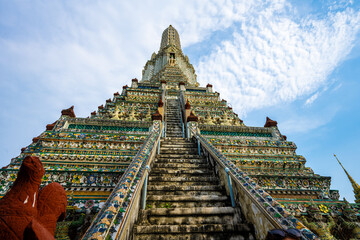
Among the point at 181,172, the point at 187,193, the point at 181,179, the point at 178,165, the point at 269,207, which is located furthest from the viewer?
the point at 178,165

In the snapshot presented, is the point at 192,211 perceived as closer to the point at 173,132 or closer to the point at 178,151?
the point at 178,151

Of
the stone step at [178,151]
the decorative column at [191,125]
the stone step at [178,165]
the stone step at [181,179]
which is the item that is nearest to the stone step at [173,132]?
the decorative column at [191,125]

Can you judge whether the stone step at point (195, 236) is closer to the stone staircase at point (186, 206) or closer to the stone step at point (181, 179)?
the stone staircase at point (186, 206)

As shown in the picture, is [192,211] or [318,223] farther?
[318,223]

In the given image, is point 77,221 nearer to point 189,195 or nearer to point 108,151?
point 189,195

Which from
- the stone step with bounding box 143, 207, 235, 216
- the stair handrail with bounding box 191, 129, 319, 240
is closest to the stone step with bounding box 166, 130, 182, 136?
the stair handrail with bounding box 191, 129, 319, 240

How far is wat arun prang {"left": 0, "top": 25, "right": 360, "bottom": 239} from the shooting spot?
4.51m

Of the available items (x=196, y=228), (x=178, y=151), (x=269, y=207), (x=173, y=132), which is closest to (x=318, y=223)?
(x=269, y=207)

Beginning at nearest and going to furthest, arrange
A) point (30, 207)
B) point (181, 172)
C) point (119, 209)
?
point (30, 207), point (119, 209), point (181, 172)

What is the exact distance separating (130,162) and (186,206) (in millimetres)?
3265

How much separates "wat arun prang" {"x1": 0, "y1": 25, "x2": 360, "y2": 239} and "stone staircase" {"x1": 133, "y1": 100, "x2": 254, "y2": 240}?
1299 mm

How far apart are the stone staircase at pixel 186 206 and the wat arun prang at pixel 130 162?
1.30m

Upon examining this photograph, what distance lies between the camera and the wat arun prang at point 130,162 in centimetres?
451

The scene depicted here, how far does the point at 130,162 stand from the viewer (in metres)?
6.48
